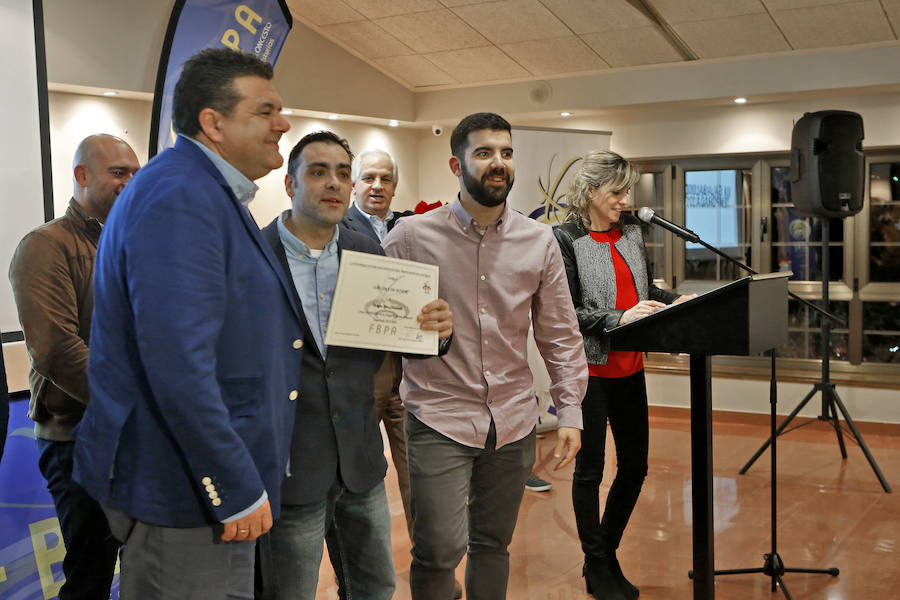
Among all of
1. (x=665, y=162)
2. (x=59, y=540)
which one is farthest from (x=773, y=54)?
(x=59, y=540)

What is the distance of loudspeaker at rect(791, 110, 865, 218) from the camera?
5.13 metres

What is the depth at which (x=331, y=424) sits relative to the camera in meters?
1.80

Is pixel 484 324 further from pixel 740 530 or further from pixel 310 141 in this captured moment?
pixel 740 530

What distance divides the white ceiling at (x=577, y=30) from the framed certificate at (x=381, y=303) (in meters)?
4.03

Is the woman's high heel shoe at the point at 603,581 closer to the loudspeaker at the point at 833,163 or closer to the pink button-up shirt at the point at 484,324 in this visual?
the pink button-up shirt at the point at 484,324

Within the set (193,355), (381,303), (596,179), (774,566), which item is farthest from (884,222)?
(193,355)

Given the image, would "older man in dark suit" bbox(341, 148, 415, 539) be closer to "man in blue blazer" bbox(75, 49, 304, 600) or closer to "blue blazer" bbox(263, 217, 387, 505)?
"blue blazer" bbox(263, 217, 387, 505)

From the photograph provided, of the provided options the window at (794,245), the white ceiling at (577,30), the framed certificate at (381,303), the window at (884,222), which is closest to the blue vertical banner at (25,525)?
the framed certificate at (381,303)

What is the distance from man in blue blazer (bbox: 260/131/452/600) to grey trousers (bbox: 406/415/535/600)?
0.49ft

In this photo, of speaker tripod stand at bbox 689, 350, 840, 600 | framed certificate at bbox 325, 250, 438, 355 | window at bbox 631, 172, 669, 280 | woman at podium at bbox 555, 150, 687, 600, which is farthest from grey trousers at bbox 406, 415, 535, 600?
window at bbox 631, 172, 669, 280

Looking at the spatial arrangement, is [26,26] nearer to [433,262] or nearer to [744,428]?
[433,262]

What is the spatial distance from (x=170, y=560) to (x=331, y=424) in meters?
0.50

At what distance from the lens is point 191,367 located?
1298 millimetres

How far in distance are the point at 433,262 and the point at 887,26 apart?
4.77 meters
